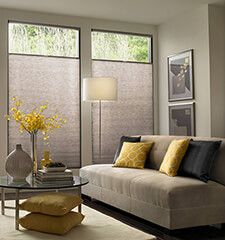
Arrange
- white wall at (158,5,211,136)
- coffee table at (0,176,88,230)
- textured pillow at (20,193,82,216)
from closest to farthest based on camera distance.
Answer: textured pillow at (20,193,82,216), coffee table at (0,176,88,230), white wall at (158,5,211,136)

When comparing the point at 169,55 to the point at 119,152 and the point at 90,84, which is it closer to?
the point at 90,84

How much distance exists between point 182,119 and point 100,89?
4.69 ft

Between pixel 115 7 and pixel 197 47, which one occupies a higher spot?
pixel 115 7

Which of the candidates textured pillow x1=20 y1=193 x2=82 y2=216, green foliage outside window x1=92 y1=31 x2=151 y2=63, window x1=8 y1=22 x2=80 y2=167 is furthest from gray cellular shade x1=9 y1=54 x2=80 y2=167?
textured pillow x1=20 y1=193 x2=82 y2=216

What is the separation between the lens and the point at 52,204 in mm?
3420

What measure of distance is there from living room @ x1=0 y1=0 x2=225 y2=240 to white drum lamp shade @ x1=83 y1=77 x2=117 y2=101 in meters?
0.02

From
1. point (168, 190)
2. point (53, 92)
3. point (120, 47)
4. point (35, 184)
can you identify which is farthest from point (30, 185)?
point (120, 47)

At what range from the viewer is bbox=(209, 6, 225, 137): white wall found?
18.8 feet

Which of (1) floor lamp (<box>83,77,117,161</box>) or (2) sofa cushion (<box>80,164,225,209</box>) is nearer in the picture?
(2) sofa cushion (<box>80,164,225,209</box>)

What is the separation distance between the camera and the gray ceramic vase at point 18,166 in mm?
3828

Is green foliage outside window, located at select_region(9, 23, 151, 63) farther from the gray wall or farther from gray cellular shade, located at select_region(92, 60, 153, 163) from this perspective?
the gray wall

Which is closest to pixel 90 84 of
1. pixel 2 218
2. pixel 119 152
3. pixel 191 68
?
pixel 119 152

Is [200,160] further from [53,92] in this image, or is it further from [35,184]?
[53,92]

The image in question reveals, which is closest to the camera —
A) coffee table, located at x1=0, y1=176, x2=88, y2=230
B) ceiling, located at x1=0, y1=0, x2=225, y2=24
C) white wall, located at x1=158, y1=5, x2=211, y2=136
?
coffee table, located at x1=0, y1=176, x2=88, y2=230
